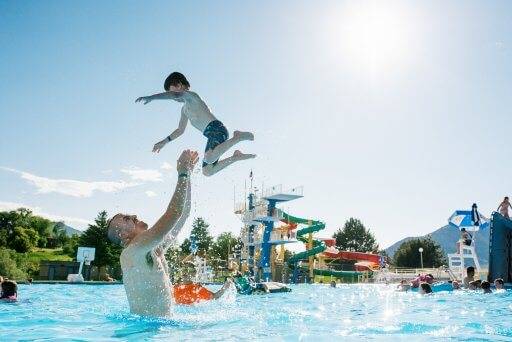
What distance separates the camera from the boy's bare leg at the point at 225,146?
6.31 meters

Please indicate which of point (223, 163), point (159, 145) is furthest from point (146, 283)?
point (159, 145)

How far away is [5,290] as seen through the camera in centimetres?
888

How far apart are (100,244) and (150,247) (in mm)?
41399

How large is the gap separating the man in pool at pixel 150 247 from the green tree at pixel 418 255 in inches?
2817

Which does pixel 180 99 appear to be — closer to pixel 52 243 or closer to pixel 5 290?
pixel 5 290

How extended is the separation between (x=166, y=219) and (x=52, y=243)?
85938 millimetres

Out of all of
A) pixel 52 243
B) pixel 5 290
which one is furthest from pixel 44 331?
pixel 52 243

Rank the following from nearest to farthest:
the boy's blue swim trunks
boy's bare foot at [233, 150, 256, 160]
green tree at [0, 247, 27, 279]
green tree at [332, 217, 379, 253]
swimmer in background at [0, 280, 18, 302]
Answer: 1. the boy's blue swim trunks
2. boy's bare foot at [233, 150, 256, 160]
3. swimmer in background at [0, 280, 18, 302]
4. green tree at [0, 247, 27, 279]
5. green tree at [332, 217, 379, 253]

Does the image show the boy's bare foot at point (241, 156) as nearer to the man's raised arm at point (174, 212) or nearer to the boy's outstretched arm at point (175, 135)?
the boy's outstretched arm at point (175, 135)

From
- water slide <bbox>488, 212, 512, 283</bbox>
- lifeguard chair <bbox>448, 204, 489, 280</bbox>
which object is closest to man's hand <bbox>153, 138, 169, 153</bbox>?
water slide <bbox>488, 212, 512, 283</bbox>

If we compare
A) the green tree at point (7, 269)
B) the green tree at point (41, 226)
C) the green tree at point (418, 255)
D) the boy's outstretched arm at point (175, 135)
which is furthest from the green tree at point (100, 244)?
the green tree at point (418, 255)

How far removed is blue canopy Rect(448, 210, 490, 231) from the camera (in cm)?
2111

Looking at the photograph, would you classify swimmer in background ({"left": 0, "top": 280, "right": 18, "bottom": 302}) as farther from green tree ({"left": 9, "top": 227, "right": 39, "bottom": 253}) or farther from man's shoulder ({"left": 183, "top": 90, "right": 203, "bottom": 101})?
green tree ({"left": 9, "top": 227, "right": 39, "bottom": 253})

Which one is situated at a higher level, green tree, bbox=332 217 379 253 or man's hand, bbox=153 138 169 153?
green tree, bbox=332 217 379 253
